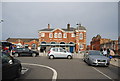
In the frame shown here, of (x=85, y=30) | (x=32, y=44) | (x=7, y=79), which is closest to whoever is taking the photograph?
(x=7, y=79)

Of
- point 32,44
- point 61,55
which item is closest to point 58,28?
point 32,44

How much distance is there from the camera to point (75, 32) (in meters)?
50.6

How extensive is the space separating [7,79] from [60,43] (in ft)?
148

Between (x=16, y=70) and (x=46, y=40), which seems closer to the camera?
(x=16, y=70)

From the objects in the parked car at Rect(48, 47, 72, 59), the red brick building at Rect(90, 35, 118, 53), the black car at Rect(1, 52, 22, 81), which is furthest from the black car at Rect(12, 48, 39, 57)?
the red brick building at Rect(90, 35, 118, 53)

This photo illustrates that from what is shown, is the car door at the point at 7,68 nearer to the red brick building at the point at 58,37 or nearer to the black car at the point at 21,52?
the black car at the point at 21,52

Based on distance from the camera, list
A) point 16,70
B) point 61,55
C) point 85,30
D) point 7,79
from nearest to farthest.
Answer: point 7,79 → point 16,70 → point 61,55 → point 85,30

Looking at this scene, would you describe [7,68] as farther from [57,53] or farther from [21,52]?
[21,52]

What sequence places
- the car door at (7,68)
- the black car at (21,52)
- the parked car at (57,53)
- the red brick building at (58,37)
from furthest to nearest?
the red brick building at (58,37)
the black car at (21,52)
the parked car at (57,53)
the car door at (7,68)

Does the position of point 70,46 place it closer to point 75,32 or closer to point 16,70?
point 75,32

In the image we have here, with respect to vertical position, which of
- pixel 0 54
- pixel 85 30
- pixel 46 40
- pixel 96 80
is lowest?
pixel 96 80

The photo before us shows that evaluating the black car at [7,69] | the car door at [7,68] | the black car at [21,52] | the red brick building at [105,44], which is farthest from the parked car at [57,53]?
the red brick building at [105,44]

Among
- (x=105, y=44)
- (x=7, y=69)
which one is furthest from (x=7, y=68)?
(x=105, y=44)

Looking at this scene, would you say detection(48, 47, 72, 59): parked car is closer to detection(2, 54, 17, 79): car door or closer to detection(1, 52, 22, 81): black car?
detection(1, 52, 22, 81): black car
